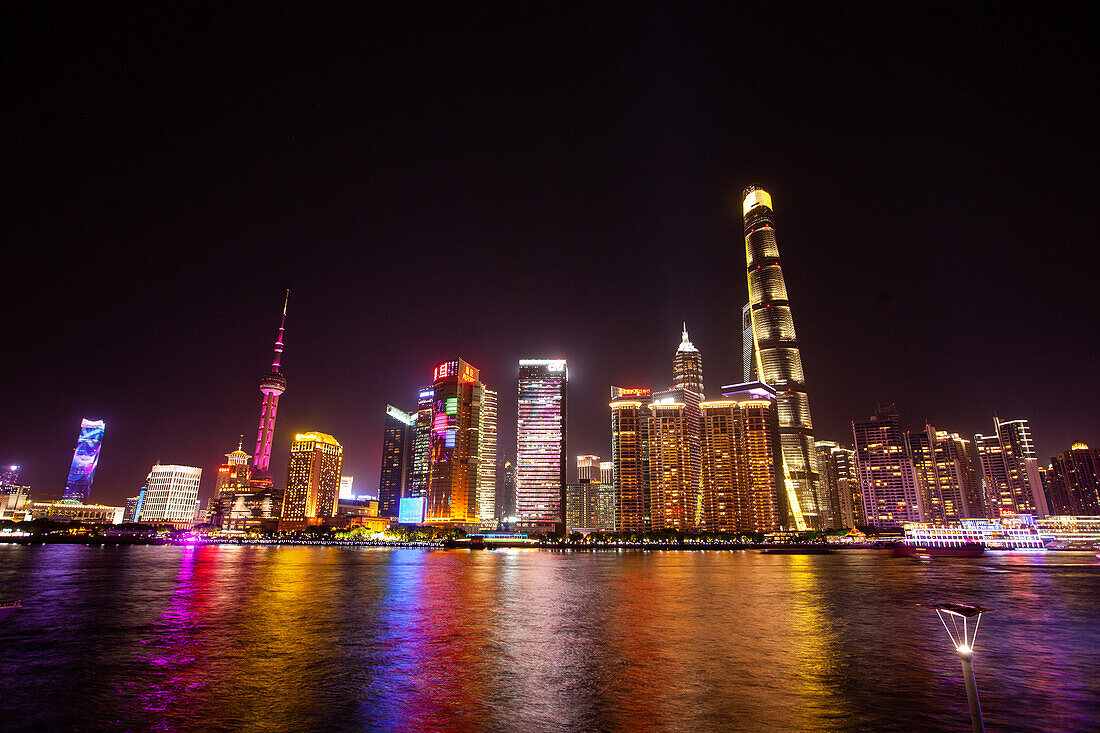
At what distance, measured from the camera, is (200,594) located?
56719 millimetres

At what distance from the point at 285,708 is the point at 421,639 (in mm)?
14349

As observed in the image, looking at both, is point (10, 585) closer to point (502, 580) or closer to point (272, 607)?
point (272, 607)

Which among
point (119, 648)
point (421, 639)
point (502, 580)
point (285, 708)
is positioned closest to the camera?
point (285, 708)

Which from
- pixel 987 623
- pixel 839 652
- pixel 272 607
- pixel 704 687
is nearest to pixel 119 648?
pixel 272 607

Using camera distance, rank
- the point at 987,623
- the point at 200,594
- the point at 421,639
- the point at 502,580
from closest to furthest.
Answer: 1. the point at 421,639
2. the point at 987,623
3. the point at 200,594
4. the point at 502,580

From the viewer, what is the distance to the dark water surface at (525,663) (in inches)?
830

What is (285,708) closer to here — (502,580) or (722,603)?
(722,603)

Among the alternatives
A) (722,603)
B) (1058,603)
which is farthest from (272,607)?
(1058,603)

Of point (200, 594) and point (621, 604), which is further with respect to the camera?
point (200, 594)

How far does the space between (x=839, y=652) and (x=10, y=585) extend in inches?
3301

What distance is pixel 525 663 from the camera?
29.2 m

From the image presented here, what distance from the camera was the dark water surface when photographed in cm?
2108

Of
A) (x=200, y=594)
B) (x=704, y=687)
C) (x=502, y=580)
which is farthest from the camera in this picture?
(x=502, y=580)

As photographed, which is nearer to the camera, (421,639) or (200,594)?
(421,639)
